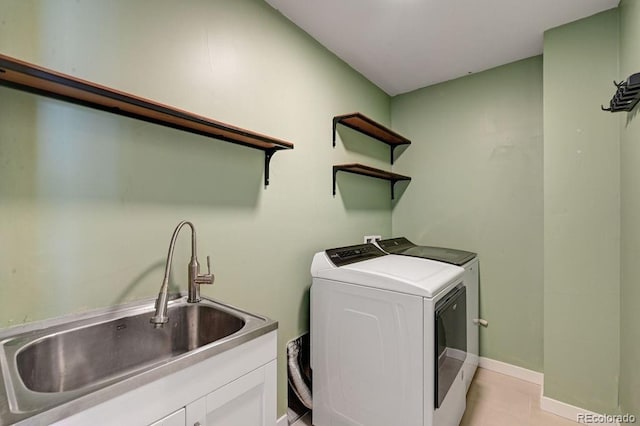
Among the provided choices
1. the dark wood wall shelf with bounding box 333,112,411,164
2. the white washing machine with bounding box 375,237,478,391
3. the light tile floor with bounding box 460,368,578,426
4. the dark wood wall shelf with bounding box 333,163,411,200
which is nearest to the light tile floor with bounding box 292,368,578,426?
the light tile floor with bounding box 460,368,578,426

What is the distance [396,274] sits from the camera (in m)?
1.58

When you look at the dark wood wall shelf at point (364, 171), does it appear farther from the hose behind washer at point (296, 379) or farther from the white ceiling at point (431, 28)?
the hose behind washer at point (296, 379)

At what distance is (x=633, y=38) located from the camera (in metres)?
1.50

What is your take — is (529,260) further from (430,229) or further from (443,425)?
(443,425)

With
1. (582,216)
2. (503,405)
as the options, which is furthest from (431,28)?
(503,405)

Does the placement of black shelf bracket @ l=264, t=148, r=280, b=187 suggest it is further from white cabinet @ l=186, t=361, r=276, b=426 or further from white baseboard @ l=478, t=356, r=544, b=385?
white baseboard @ l=478, t=356, r=544, b=385

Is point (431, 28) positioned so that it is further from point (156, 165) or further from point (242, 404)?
point (242, 404)

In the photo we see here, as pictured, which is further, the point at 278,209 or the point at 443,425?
the point at 278,209

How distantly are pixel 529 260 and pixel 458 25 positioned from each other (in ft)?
6.28

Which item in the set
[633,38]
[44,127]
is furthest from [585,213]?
[44,127]

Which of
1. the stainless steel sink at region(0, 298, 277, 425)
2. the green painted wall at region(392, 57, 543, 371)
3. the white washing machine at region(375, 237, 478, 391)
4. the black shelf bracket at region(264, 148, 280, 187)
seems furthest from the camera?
the green painted wall at region(392, 57, 543, 371)

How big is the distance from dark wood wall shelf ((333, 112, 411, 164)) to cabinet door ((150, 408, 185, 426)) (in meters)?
1.94

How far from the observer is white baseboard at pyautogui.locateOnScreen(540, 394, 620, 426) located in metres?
1.89

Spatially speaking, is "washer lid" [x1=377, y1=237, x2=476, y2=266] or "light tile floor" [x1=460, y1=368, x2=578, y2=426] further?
"washer lid" [x1=377, y1=237, x2=476, y2=266]
